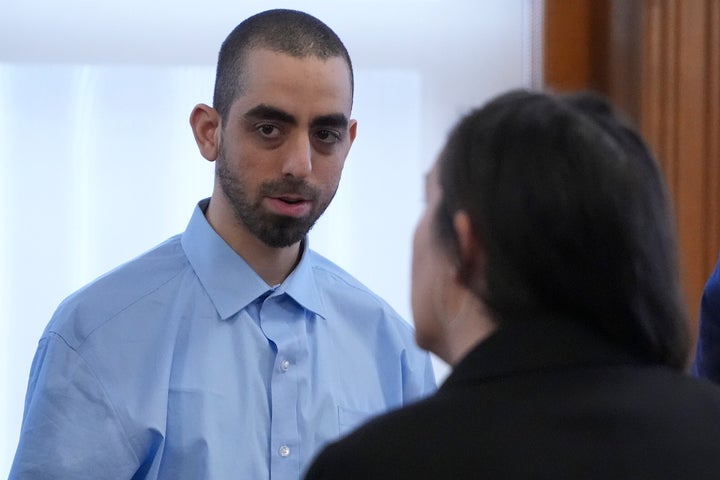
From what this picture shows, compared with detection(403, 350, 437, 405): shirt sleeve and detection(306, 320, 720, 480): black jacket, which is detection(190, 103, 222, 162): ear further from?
detection(306, 320, 720, 480): black jacket

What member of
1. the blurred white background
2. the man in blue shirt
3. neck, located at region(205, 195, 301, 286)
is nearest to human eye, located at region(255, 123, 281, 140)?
the man in blue shirt

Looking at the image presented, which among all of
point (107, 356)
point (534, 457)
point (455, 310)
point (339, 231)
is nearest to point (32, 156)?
point (339, 231)

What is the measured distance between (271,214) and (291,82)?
170 mm

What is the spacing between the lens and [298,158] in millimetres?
1421

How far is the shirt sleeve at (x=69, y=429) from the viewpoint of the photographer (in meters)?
1.33

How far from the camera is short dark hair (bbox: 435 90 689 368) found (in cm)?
84

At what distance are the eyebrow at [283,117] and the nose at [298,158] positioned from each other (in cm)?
2

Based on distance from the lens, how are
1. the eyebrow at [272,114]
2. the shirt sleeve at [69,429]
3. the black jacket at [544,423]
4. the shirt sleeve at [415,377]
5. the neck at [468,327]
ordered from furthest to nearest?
1. the shirt sleeve at [415,377]
2. the eyebrow at [272,114]
3. the shirt sleeve at [69,429]
4. the neck at [468,327]
5. the black jacket at [544,423]

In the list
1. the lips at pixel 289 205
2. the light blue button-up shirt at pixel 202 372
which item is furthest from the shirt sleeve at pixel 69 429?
the lips at pixel 289 205

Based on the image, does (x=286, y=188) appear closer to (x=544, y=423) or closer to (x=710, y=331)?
(x=710, y=331)

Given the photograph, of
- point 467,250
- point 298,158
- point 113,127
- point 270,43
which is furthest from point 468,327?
point 113,127

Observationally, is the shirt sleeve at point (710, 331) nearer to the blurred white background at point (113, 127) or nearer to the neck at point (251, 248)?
the neck at point (251, 248)

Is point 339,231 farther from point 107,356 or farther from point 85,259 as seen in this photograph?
point 107,356

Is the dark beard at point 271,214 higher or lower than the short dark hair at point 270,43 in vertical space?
lower
